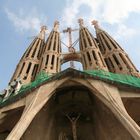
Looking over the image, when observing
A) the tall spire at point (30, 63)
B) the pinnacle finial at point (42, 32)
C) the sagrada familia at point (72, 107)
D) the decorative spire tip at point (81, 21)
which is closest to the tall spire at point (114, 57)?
the decorative spire tip at point (81, 21)

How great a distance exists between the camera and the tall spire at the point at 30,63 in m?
23.0

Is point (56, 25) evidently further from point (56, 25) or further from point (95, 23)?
point (95, 23)

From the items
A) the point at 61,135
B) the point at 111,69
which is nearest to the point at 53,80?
the point at 61,135

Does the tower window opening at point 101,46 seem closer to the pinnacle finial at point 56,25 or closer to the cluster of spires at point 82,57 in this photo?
the cluster of spires at point 82,57

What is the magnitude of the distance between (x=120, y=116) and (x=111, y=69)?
12.4m

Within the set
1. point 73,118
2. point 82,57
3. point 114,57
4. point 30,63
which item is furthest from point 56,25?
point 73,118

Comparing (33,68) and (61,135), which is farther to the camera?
(33,68)

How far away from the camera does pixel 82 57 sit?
85.5 ft

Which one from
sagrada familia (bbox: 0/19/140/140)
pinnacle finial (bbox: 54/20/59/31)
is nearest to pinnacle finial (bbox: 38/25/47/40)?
pinnacle finial (bbox: 54/20/59/31)

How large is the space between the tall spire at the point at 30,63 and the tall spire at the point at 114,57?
652 cm

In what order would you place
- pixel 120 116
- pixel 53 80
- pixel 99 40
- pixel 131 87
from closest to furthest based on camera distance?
pixel 120 116
pixel 131 87
pixel 53 80
pixel 99 40

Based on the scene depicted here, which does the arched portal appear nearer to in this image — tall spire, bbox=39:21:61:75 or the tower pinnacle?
tall spire, bbox=39:21:61:75

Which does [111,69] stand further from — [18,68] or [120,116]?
[120,116]

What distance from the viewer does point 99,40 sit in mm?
29578
